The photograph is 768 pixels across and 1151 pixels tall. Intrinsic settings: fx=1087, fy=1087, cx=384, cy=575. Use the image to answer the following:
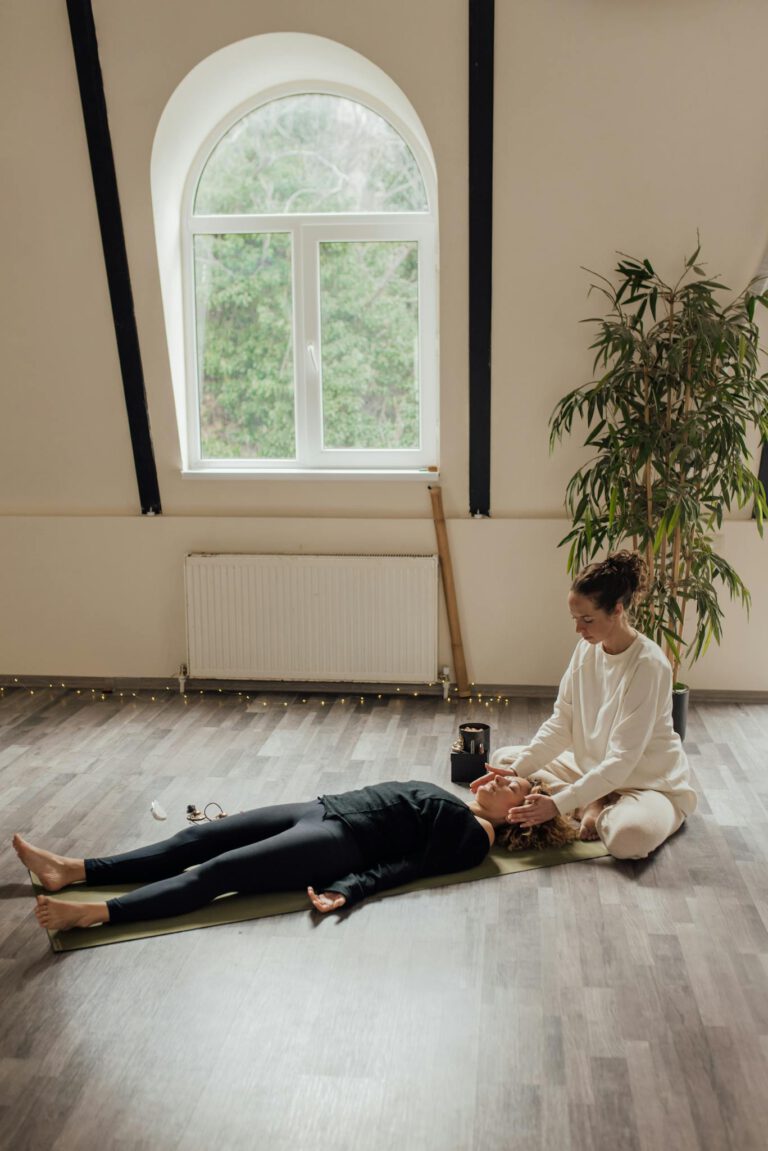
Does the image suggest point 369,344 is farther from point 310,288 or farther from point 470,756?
point 470,756

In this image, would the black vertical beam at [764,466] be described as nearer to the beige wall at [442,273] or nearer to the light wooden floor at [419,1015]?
the beige wall at [442,273]

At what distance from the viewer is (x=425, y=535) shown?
484 cm

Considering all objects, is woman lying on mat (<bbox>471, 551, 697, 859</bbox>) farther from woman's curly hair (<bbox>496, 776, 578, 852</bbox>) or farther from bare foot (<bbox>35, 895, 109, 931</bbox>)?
bare foot (<bbox>35, 895, 109, 931</bbox>)

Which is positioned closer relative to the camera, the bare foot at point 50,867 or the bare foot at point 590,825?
the bare foot at point 50,867

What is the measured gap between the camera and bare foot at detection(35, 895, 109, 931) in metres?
2.70

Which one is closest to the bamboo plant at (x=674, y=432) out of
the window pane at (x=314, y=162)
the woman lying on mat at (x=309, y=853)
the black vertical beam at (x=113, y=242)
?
the window pane at (x=314, y=162)

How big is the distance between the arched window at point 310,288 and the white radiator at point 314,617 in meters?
0.48

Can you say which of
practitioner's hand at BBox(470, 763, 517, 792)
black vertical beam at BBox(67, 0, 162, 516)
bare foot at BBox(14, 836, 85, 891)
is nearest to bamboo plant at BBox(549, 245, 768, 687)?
practitioner's hand at BBox(470, 763, 517, 792)

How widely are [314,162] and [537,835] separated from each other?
3.10 m

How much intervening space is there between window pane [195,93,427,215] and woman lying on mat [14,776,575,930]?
281 cm

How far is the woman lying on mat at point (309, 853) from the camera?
110 inches

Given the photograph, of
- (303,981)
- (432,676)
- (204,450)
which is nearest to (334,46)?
(204,450)

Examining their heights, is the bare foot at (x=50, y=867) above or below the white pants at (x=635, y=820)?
above

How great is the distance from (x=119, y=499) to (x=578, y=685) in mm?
2516
